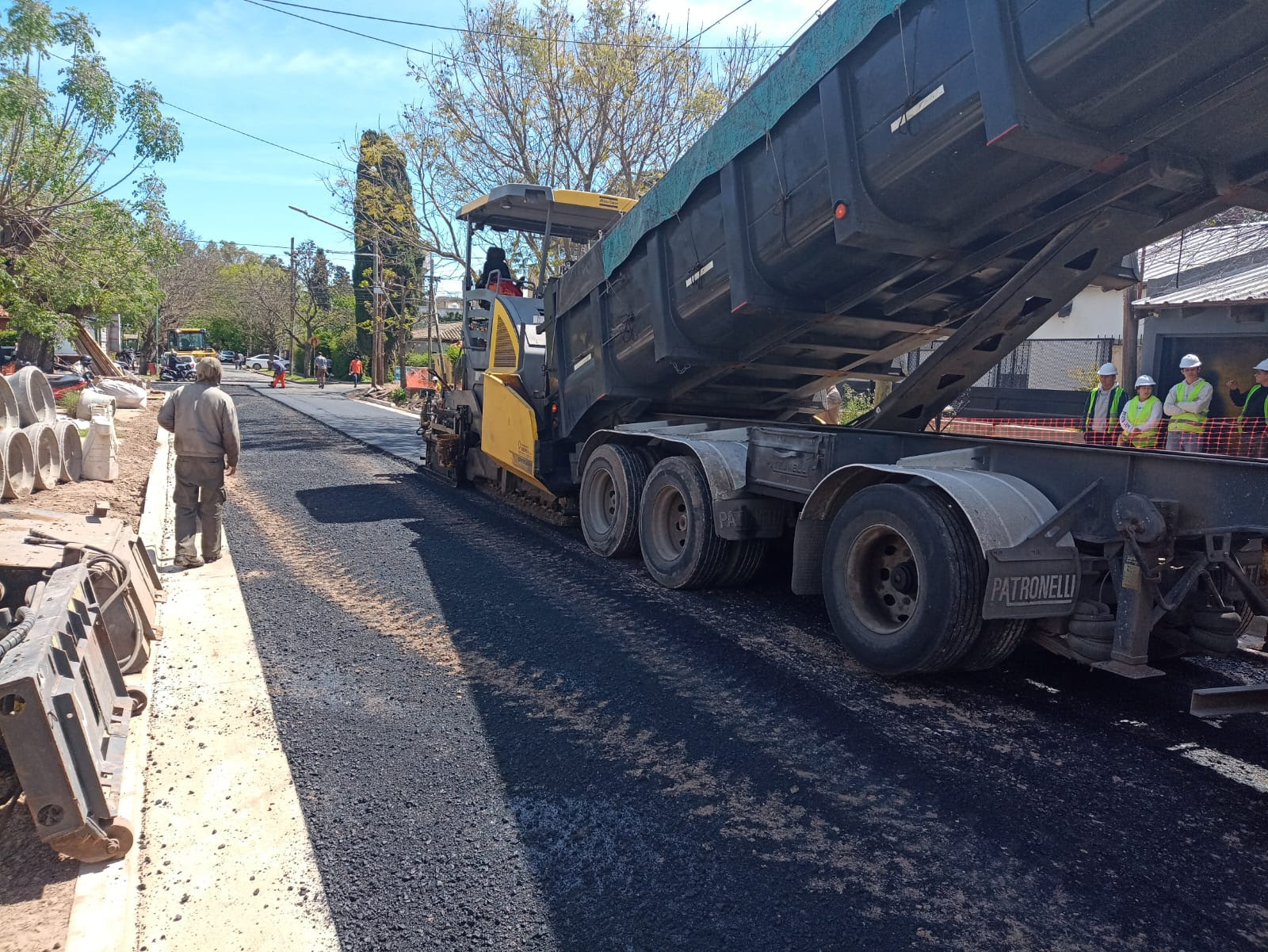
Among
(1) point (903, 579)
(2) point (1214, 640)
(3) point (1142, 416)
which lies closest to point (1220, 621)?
(2) point (1214, 640)

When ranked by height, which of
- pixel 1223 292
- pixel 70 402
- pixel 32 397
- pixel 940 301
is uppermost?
pixel 1223 292

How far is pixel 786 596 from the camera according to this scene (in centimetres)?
608

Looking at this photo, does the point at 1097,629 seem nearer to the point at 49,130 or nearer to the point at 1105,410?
the point at 1105,410

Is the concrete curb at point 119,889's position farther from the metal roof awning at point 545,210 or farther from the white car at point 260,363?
the white car at point 260,363

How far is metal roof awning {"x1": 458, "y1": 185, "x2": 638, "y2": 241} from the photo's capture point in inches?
330

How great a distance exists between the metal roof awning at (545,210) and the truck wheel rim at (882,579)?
4812mm

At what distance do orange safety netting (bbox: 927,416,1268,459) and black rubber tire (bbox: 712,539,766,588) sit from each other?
1473 millimetres

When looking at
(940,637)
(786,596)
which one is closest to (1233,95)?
(940,637)

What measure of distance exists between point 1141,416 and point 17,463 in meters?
9.74

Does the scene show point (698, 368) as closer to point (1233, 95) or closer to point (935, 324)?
point (935, 324)

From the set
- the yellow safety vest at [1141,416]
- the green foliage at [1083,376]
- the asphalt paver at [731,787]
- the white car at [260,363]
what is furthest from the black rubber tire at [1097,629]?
the white car at [260,363]

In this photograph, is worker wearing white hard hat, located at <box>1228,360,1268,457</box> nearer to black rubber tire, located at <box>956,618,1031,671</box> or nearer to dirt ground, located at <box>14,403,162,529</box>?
black rubber tire, located at <box>956,618,1031,671</box>

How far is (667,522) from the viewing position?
647 centimetres

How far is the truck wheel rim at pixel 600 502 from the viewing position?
736 centimetres
